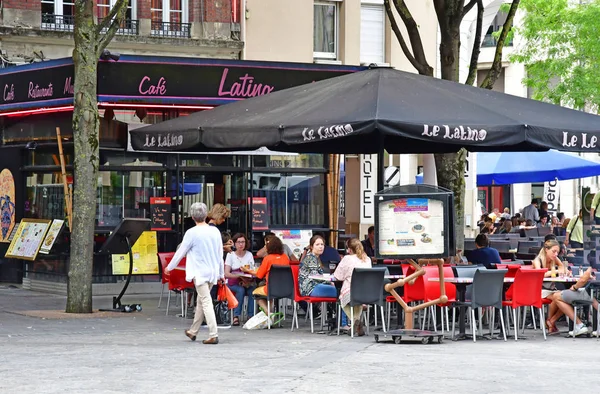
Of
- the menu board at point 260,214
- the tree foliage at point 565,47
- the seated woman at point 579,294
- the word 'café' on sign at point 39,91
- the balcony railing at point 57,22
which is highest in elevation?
the tree foliage at point 565,47

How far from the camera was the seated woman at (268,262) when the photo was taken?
1758 centimetres

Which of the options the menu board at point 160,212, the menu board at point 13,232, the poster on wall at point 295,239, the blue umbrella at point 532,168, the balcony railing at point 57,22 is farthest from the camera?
the blue umbrella at point 532,168

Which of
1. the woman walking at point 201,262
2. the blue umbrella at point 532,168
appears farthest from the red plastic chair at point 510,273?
the blue umbrella at point 532,168

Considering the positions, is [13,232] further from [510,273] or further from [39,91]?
[510,273]

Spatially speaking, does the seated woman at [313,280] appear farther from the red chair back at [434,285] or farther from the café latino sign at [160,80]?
the café latino sign at [160,80]

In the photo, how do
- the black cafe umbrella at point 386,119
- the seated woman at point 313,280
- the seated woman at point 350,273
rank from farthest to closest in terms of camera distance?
the seated woman at point 313,280 < the seated woman at point 350,273 < the black cafe umbrella at point 386,119

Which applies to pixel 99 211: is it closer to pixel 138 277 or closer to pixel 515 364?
pixel 138 277

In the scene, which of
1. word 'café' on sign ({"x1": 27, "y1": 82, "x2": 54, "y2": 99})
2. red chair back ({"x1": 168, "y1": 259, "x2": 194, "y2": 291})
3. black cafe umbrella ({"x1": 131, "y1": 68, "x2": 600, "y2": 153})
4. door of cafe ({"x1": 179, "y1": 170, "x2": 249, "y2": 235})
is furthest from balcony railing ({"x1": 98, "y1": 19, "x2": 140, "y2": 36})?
red chair back ({"x1": 168, "y1": 259, "x2": 194, "y2": 291})

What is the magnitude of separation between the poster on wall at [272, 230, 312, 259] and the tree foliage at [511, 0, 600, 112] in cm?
2320

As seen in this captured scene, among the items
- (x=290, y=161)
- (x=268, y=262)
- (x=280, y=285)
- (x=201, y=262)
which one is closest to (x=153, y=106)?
(x=290, y=161)

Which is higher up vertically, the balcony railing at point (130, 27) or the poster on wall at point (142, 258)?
the balcony railing at point (130, 27)

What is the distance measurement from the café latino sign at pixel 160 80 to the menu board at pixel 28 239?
7.02 ft

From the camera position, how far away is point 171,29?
26906 millimetres

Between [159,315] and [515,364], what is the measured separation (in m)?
7.31
